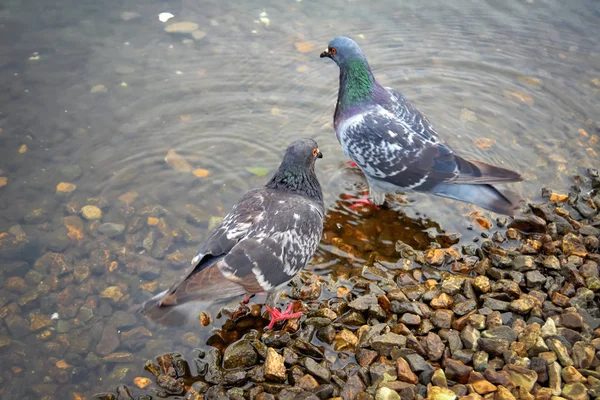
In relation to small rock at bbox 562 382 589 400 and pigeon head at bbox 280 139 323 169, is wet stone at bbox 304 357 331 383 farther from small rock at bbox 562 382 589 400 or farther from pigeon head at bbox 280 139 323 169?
pigeon head at bbox 280 139 323 169

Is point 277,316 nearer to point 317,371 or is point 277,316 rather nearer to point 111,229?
point 317,371

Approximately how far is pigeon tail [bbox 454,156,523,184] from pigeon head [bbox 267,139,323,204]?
5.19 ft

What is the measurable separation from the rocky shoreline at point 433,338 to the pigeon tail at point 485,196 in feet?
1.49

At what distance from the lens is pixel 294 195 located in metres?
5.36

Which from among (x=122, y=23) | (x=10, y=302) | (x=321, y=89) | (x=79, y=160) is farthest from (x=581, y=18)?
(x=10, y=302)

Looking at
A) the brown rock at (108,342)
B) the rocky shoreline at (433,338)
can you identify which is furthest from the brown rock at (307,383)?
the brown rock at (108,342)

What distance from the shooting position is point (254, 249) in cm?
467

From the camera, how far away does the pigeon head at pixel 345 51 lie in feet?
20.8

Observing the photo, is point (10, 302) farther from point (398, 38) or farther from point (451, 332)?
point (398, 38)

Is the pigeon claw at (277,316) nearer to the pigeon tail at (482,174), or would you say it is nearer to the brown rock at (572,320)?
the pigeon tail at (482,174)

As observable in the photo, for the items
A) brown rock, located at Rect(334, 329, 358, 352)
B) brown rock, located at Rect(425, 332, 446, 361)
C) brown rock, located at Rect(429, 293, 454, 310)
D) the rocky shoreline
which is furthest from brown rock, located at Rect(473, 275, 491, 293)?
brown rock, located at Rect(334, 329, 358, 352)

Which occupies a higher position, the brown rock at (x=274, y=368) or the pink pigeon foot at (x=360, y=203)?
the pink pigeon foot at (x=360, y=203)

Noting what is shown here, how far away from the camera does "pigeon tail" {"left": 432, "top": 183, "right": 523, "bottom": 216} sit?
570cm

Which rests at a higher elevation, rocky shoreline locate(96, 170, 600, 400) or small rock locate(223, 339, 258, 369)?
rocky shoreline locate(96, 170, 600, 400)
